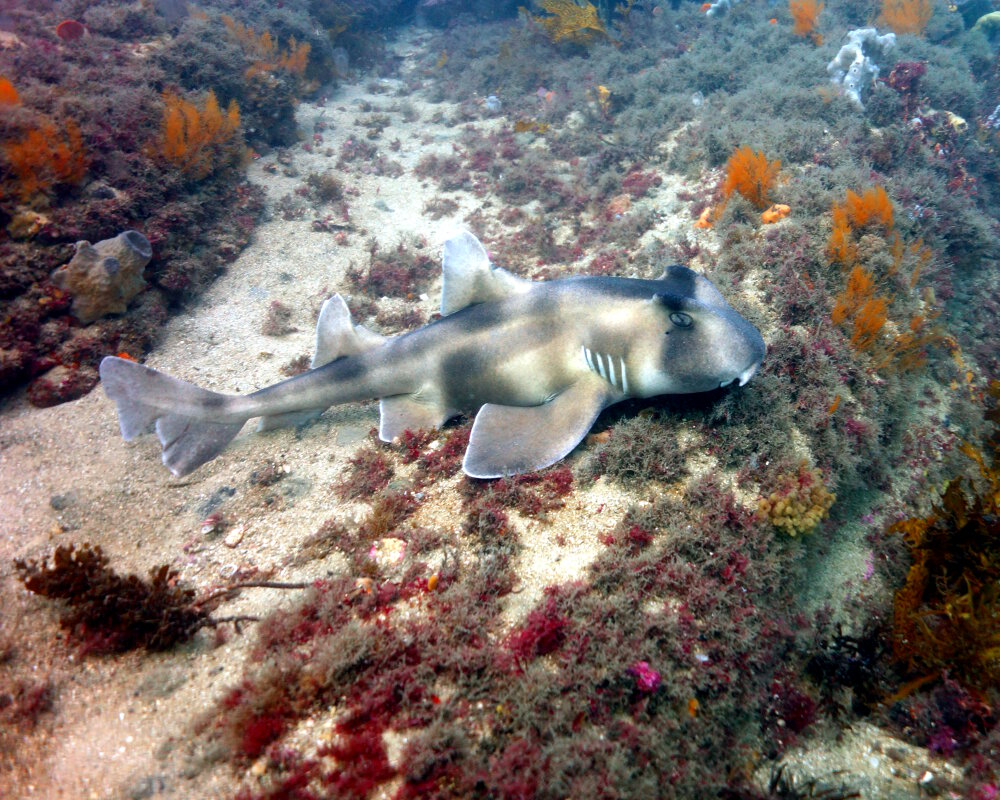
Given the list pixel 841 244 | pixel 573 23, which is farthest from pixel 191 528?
pixel 573 23

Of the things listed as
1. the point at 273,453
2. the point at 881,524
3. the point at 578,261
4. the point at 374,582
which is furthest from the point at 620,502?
the point at 578,261

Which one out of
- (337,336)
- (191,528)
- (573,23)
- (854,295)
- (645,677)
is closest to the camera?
(645,677)

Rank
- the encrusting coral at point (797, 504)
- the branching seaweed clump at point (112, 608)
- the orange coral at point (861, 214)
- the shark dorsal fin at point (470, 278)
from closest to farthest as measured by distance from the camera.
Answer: the branching seaweed clump at point (112, 608) → the encrusting coral at point (797, 504) → the shark dorsal fin at point (470, 278) → the orange coral at point (861, 214)

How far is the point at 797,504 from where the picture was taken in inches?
160

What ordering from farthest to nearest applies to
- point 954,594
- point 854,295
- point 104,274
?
1. point 104,274
2. point 854,295
3. point 954,594

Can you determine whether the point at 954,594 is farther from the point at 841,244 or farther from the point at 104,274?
the point at 104,274

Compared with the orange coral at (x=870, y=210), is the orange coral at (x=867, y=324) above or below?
below

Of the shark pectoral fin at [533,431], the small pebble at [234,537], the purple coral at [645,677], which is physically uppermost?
the shark pectoral fin at [533,431]

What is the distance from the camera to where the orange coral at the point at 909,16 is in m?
16.3

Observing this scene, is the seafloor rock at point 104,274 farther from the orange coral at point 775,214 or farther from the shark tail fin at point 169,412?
the orange coral at point 775,214

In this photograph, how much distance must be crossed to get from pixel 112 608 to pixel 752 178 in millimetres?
9102

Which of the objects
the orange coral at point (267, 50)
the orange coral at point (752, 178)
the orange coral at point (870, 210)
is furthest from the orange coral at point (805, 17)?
the orange coral at point (267, 50)

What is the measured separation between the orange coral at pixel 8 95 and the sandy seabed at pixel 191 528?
3592mm

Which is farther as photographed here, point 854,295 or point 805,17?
point 805,17
